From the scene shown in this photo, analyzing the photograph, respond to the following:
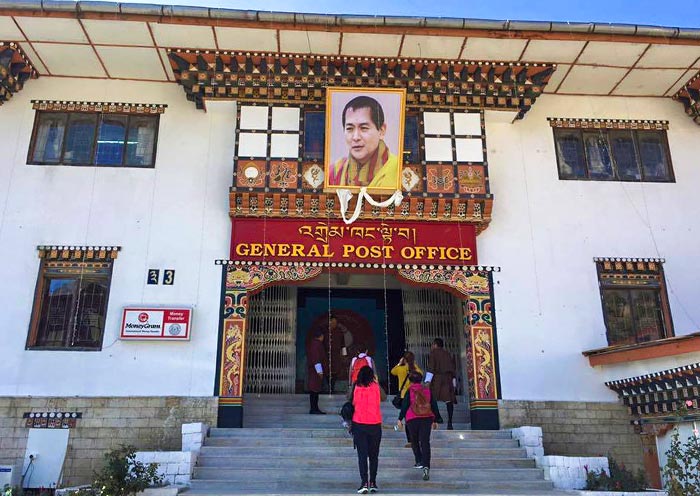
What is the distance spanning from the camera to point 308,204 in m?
10.2

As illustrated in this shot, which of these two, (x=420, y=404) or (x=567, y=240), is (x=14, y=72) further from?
(x=567, y=240)

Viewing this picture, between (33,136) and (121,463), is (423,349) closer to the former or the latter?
(121,463)

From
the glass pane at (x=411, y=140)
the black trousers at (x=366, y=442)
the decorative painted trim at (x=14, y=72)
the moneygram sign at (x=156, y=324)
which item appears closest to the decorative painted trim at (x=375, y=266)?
the moneygram sign at (x=156, y=324)

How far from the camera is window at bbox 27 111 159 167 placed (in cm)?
1048

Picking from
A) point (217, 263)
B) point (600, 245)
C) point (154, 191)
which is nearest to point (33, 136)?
point (154, 191)

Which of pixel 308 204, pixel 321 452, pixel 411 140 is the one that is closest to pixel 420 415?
pixel 321 452

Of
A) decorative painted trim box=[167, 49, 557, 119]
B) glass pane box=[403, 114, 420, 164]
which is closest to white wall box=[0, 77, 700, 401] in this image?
decorative painted trim box=[167, 49, 557, 119]

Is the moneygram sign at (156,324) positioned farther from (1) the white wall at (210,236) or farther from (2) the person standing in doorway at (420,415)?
(2) the person standing in doorway at (420,415)

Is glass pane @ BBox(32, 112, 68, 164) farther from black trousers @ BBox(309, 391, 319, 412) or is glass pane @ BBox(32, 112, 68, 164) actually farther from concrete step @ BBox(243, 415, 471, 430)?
black trousers @ BBox(309, 391, 319, 412)

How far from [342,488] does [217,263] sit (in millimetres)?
4275

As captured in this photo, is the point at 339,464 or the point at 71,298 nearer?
the point at 339,464

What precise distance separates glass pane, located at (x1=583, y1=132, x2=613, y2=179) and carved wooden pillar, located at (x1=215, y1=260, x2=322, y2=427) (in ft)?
17.0

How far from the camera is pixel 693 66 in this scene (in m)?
10.7

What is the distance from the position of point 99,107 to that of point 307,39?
3.78 meters
